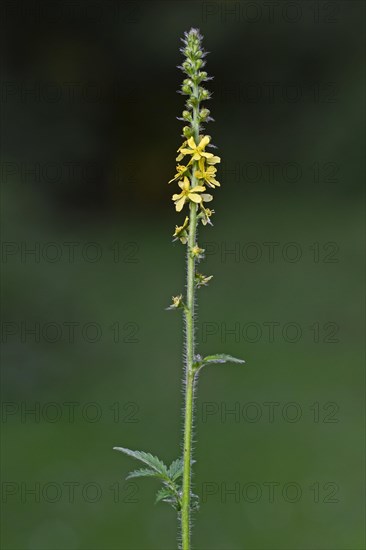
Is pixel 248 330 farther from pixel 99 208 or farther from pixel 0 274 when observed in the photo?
pixel 99 208

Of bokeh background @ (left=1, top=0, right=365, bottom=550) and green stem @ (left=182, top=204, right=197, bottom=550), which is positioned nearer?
green stem @ (left=182, top=204, right=197, bottom=550)

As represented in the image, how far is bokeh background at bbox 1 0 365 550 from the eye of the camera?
1.99 metres

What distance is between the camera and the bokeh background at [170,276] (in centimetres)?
199

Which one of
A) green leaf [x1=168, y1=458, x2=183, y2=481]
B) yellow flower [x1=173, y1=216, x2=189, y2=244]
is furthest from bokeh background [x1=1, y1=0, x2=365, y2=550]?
yellow flower [x1=173, y1=216, x2=189, y2=244]

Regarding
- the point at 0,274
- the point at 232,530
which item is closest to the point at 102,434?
the point at 232,530

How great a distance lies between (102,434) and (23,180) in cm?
176

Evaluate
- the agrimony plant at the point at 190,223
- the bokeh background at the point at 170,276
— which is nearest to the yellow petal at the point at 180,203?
the agrimony plant at the point at 190,223

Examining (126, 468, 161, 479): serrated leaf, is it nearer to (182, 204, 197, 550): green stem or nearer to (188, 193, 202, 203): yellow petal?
(182, 204, 197, 550): green stem

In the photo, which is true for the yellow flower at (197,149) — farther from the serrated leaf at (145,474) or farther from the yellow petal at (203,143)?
the serrated leaf at (145,474)

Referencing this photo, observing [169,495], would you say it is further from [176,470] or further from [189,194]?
[189,194]

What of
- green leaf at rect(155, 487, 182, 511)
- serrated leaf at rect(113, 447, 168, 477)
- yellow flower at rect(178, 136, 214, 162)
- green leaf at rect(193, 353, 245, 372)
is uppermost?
yellow flower at rect(178, 136, 214, 162)

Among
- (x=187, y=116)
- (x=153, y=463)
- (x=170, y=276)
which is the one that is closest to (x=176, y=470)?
(x=153, y=463)

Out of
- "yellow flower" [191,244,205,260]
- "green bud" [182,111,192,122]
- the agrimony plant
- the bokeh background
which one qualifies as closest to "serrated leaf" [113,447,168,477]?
the agrimony plant

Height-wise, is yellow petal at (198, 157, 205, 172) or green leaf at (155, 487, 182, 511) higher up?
yellow petal at (198, 157, 205, 172)
